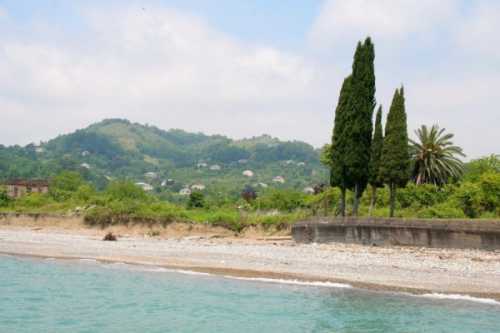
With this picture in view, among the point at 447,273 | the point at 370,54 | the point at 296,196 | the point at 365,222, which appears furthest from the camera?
the point at 296,196

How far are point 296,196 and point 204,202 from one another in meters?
15.5

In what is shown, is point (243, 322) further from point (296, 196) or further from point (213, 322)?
point (296, 196)

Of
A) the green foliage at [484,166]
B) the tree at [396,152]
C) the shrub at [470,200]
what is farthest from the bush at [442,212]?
the green foliage at [484,166]

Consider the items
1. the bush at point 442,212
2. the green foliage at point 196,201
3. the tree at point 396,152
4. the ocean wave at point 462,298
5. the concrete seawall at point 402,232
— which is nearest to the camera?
the ocean wave at point 462,298

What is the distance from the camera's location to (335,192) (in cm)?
5006

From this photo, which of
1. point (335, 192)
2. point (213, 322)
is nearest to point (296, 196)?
point (335, 192)

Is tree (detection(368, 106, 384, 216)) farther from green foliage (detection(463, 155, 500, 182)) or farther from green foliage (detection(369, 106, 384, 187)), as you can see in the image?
green foliage (detection(463, 155, 500, 182))

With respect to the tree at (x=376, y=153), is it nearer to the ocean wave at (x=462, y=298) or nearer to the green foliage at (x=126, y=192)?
the ocean wave at (x=462, y=298)

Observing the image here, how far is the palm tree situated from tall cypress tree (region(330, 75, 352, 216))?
1416 cm

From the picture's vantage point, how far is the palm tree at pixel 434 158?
4899 centimetres

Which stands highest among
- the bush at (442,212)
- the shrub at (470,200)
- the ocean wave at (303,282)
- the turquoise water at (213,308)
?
the shrub at (470,200)

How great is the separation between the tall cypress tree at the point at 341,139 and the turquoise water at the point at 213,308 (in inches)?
529

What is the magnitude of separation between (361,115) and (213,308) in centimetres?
1824

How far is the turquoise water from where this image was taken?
57.2 ft
